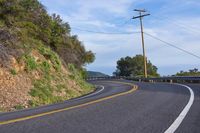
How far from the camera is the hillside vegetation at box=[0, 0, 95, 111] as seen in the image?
24.2 m

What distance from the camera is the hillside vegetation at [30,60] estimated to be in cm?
2420

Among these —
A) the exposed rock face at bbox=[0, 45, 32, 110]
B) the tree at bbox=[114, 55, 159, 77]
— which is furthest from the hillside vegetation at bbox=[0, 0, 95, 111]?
the tree at bbox=[114, 55, 159, 77]

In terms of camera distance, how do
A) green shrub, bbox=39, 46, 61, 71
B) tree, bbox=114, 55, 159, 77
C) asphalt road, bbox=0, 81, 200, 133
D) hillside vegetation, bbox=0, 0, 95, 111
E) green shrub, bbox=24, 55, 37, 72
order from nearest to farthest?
asphalt road, bbox=0, 81, 200, 133 → hillside vegetation, bbox=0, 0, 95, 111 → green shrub, bbox=24, 55, 37, 72 → green shrub, bbox=39, 46, 61, 71 → tree, bbox=114, 55, 159, 77

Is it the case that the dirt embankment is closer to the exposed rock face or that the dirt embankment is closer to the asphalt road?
the exposed rock face

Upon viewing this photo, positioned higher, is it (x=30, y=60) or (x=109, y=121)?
(x=30, y=60)

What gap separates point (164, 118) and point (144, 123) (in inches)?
47.5

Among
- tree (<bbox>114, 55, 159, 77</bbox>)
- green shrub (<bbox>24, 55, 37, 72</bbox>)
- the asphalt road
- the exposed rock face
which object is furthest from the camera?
tree (<bbox>114, 55, 159, 77</bbox>)

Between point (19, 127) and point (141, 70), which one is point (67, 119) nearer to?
point (19, 127)

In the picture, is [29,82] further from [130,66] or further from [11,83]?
[130,66]

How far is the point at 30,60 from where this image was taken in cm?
2880

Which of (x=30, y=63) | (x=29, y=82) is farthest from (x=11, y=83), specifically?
(x=30, y=63)

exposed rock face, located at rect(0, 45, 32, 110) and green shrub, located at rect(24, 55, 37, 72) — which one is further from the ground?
green shrub, located at rect(24, 55, 37, 72)

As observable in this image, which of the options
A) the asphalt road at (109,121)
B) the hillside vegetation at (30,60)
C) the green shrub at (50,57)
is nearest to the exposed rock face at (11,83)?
the hillside vegetation at (30,60)

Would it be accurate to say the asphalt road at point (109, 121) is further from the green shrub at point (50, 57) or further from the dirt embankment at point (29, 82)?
the green shrub at point (50, 57)
